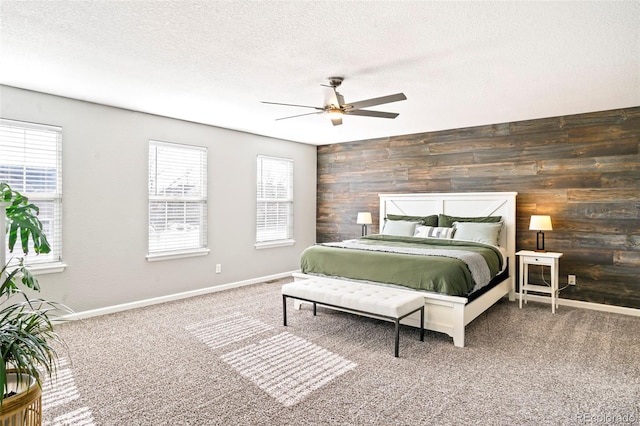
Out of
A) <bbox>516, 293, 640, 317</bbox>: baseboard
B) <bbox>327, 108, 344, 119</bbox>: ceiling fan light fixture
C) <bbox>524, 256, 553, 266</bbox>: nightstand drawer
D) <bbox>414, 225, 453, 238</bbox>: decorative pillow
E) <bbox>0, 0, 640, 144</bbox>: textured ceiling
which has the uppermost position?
<bbox>0, 0, 640, 144</bbox>: textured ceiling

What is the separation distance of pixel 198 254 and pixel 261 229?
125 centimetres

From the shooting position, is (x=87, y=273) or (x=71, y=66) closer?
(x=71, y=66)

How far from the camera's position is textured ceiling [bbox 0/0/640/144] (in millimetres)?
2213

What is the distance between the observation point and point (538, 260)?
4.44 metres

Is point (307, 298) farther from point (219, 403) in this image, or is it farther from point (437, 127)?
point (437, 127)

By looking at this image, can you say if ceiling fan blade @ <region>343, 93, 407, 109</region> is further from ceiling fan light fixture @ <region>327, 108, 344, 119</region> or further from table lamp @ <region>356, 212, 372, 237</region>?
table lamp @ <region>356, 212, 372, 237</region>

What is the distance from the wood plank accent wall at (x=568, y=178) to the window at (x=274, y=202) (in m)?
2.02

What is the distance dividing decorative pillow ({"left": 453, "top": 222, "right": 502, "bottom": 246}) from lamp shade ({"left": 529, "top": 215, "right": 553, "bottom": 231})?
15.3 inches

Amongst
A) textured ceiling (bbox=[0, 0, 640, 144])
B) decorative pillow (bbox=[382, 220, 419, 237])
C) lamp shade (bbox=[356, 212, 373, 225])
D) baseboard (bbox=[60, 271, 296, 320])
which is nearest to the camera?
textured ceiling (bbox=[0, 0, 640, 144])

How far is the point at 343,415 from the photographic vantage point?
88.0 inches

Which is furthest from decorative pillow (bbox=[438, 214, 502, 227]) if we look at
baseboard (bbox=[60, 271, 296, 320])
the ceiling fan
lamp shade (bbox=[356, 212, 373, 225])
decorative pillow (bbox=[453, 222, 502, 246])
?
baseboard (bbox=[60, 271, 296, 320])

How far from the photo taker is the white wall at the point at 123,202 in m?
3.94

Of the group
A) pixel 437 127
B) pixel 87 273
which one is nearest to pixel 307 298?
pixel 87 273

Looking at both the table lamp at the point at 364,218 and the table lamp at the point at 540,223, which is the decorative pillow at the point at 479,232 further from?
the table lamp at the point at 364,218
